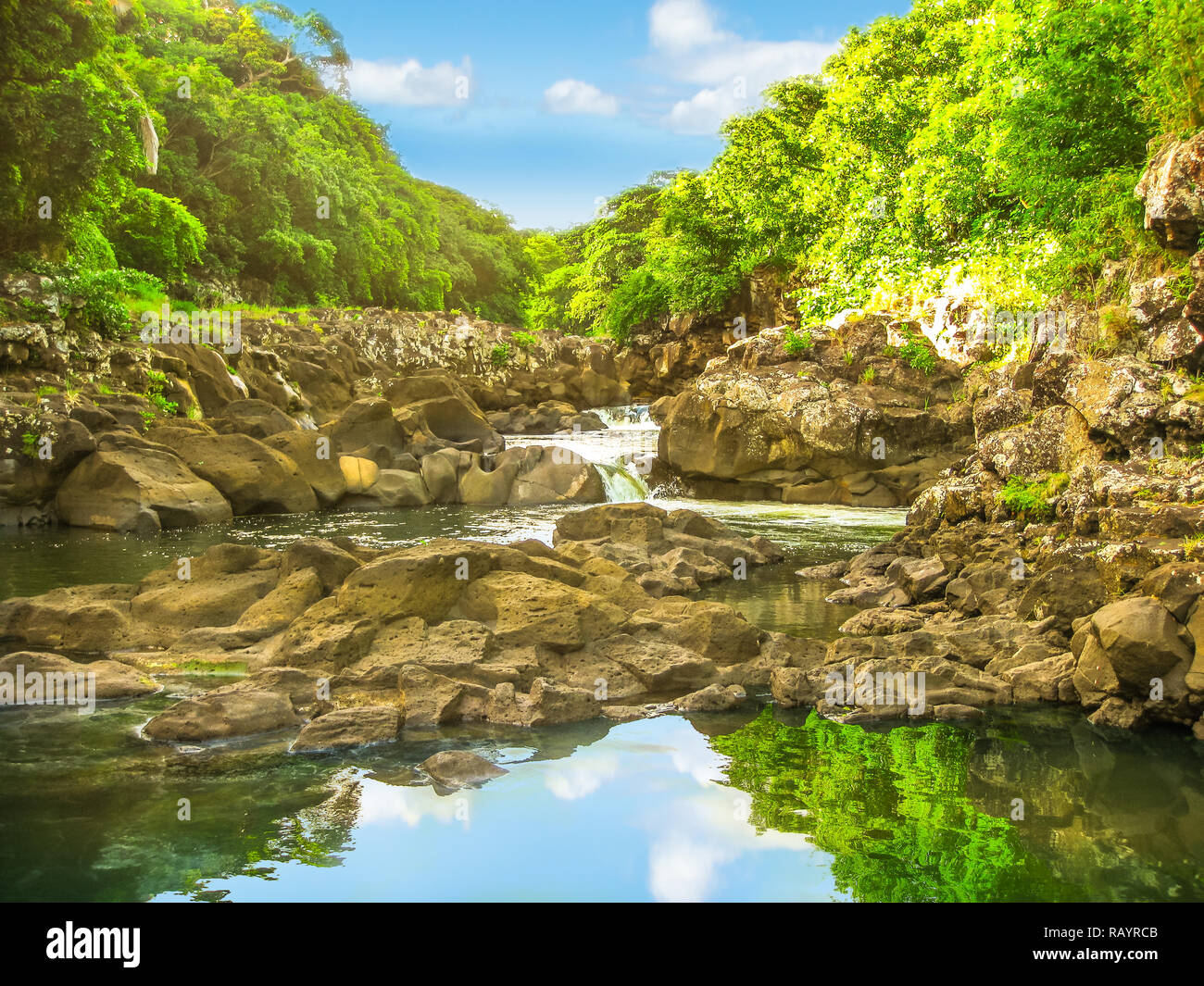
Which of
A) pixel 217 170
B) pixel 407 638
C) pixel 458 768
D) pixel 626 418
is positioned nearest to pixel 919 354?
pixel 626 418

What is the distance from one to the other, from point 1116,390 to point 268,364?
23.9 metres

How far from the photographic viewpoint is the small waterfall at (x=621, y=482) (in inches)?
990

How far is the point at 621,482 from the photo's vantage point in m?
25.7

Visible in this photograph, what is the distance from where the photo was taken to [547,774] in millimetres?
6777

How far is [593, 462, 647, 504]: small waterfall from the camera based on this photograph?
25.2 m

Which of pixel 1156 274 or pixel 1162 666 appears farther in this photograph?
pixel 1156 274

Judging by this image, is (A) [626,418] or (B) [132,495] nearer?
(B) [132,495]

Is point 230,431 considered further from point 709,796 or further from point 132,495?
point 709,796

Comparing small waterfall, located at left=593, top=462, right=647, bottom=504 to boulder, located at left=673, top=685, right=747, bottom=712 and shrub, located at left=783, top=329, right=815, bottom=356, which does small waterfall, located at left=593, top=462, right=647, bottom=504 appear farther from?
boulder, located at left=673, top=685, right=747, bottom=712

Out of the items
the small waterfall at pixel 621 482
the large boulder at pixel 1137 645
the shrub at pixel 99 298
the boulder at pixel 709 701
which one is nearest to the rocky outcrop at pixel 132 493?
the shrub at pixel 99 298

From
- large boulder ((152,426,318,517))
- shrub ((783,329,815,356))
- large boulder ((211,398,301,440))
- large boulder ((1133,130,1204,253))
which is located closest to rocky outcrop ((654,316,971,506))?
shrub ((783,329,815,356))

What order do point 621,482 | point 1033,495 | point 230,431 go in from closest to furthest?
point 1033,495
point 230,431
point 621,482

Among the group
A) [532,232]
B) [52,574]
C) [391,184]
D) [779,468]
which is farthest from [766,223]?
[532,232]
